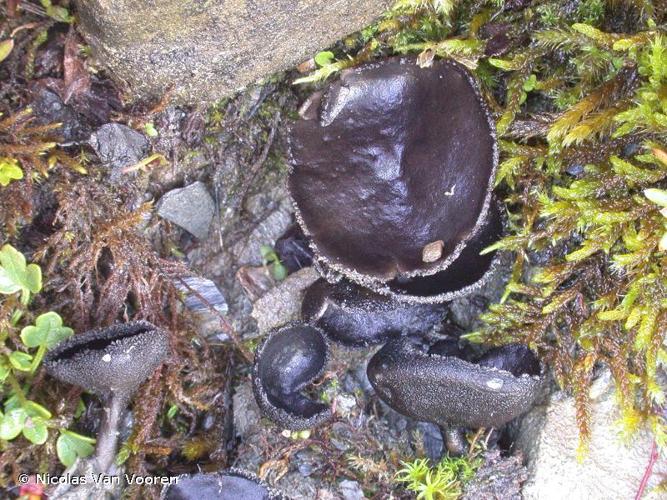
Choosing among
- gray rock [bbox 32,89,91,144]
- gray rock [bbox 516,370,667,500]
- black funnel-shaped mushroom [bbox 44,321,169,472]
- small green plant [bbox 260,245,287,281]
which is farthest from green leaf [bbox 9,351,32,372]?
gray rock [bbox 516,370,667,500]

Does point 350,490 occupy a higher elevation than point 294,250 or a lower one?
lower

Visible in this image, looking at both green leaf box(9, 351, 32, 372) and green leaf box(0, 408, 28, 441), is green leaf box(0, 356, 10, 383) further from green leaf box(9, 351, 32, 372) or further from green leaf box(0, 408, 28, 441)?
green leaf box(0, 408, 28, 441)

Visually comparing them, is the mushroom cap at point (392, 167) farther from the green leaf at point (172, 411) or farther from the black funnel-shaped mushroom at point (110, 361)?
the green leaf at point (172, 411)

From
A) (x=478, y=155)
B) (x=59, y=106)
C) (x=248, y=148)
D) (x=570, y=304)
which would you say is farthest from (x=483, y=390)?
(x=59, y=106)

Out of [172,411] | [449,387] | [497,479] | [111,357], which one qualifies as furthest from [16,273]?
[497,479]

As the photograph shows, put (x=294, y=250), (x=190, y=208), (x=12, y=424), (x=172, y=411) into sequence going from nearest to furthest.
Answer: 1. (x=12, y=424)
2. (x=172, y=411)
3. (x=190, y=208)
4. (x=294, y=250)

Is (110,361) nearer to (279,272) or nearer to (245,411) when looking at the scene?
(245,411)
